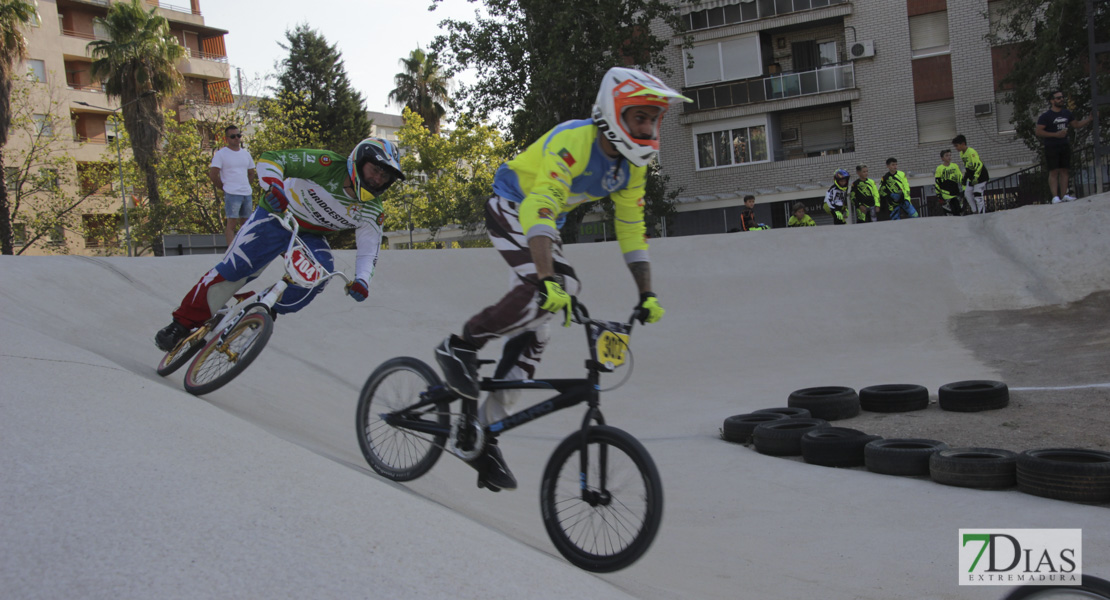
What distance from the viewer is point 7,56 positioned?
29.5 m

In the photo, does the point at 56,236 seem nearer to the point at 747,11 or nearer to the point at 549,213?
the point at 747,11

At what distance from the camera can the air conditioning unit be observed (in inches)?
1201

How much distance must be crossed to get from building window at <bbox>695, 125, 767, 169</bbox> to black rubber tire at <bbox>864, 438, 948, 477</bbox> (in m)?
27.9

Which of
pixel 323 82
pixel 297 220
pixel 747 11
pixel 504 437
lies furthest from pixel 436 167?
pixel 297 220

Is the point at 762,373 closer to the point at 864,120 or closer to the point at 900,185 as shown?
the point at 900,185

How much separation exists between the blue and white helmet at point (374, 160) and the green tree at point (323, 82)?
1812 inches

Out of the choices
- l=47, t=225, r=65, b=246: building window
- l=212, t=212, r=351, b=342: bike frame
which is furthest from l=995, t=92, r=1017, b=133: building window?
l=47, t=225, r=65, b=246: building window

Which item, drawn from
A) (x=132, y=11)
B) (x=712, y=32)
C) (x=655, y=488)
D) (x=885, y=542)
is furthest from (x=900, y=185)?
(x=132, y=11)

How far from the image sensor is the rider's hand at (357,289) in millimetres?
5246

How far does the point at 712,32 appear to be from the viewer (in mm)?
32719

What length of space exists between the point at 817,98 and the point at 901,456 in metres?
28.5

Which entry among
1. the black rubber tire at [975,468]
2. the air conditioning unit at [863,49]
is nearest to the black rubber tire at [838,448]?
the black rubber tire at [975,468]

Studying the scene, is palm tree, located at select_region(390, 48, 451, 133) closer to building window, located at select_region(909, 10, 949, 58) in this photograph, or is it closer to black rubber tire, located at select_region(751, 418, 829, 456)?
building window, located at select_region(909, 10, 949, 58)

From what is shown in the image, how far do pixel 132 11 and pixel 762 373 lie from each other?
3680 cm
